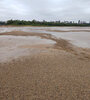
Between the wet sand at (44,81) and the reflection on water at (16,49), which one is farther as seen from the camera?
the reflection on water at (16,49)

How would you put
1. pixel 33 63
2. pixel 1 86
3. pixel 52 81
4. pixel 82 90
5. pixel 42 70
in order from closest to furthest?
1. pixel 82 90
2. pixel 1 86
3. pixel 52 81
4. pixel 42 70
5. pixel 33 63

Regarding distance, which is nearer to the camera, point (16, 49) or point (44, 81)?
point (44, 81)

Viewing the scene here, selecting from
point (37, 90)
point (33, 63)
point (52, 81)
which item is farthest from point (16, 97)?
point (33, 63)

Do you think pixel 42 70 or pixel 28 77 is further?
pixel 42 70

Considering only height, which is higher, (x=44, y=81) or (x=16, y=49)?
(x=16, y=49)

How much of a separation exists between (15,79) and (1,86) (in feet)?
A: 1.05

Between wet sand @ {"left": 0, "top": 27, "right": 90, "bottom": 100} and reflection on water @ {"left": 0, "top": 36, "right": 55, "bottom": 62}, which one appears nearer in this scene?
wet sand @ {"left": 0, "top": 27, "right": 90, "bottom": 100}

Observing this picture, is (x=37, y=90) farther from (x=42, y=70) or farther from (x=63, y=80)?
(x=42, y=70)

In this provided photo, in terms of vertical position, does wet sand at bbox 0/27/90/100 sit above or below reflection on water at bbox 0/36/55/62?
below

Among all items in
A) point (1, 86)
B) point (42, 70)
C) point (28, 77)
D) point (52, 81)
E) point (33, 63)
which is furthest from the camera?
point (33, 63)

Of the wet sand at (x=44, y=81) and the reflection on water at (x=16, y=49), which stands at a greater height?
the reflection on water at (x=16, y=49)

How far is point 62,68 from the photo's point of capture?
283 cm

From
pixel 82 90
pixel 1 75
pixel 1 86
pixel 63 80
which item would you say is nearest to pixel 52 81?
pixel 63 80

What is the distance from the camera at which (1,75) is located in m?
2.49
